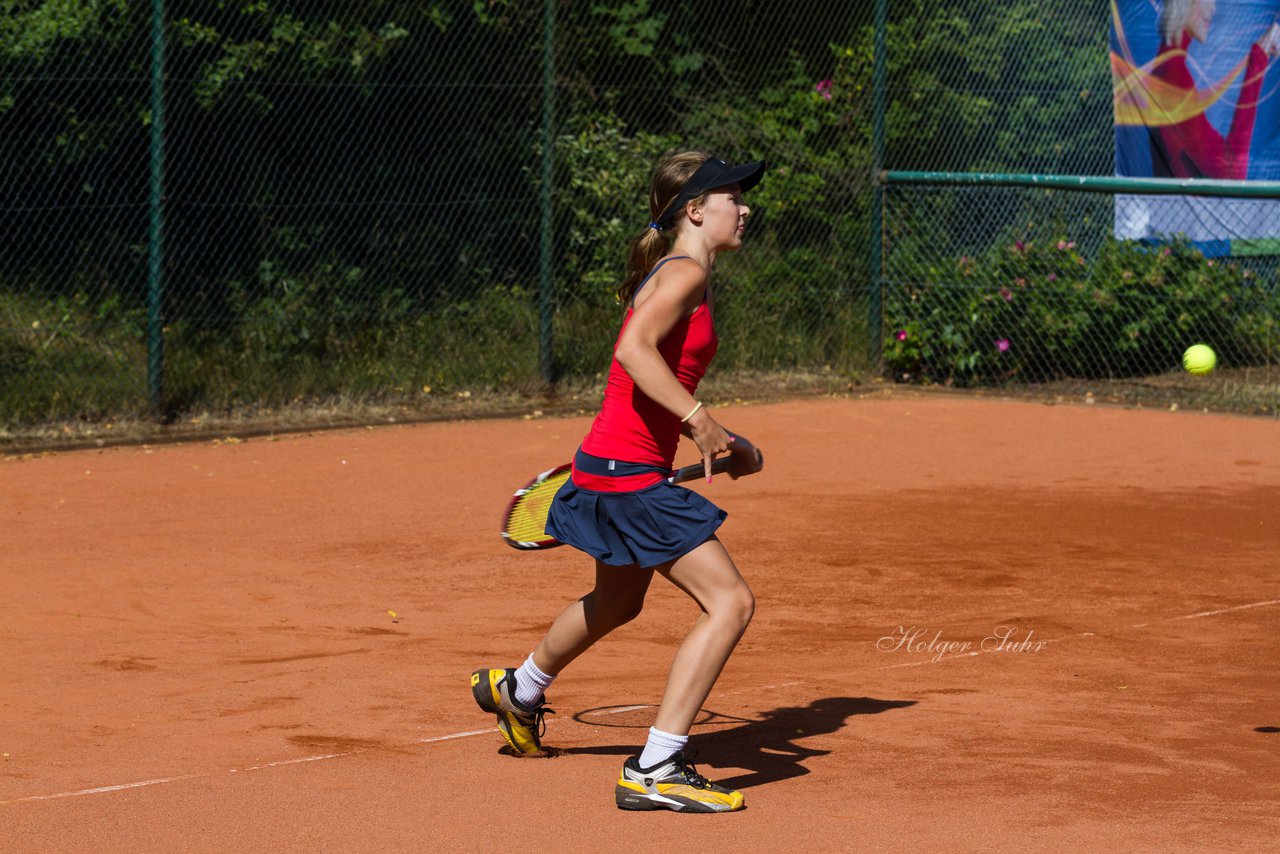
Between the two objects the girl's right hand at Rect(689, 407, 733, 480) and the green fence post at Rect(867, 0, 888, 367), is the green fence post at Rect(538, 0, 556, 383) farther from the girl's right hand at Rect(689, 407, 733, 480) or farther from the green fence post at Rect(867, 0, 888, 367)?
the girl's right hand at Rect(689, 407, 733, 480)

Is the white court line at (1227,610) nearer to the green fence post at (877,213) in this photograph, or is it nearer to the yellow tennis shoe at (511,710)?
the yellow tennis shoe at (511,710)

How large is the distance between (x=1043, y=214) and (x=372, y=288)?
525cm

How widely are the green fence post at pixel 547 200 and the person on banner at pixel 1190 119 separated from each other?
5567 millimetres

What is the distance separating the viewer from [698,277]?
16.1 feet

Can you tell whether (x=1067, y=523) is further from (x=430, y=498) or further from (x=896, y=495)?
(x=430, y=498)

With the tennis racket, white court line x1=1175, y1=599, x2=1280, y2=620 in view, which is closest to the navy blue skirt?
the tennis racket

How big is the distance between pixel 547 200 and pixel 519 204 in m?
0.31

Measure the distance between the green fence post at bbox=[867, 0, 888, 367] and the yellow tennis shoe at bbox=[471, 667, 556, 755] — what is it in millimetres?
10116

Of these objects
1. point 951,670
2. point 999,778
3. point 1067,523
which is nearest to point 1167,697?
point 951,670

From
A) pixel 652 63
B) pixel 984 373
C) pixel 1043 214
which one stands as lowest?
pixel 984 373

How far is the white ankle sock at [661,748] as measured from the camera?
4793 mm

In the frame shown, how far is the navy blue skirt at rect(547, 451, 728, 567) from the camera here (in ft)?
15.9

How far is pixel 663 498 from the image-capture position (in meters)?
4.90

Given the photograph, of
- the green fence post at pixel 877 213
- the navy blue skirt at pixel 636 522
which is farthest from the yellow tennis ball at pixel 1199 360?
the green fence post at pixel 877 213
